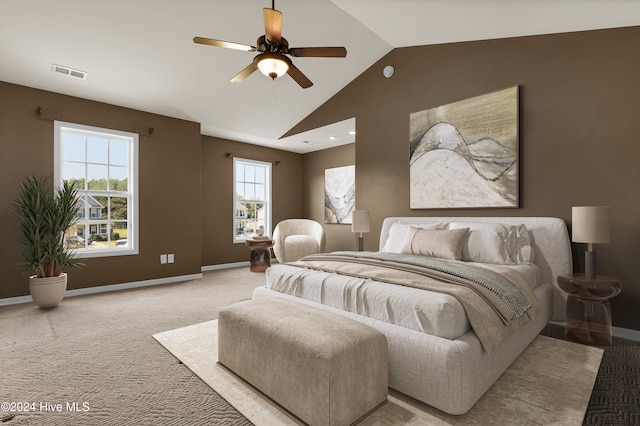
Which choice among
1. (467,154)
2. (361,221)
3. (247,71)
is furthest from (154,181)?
(467,154)

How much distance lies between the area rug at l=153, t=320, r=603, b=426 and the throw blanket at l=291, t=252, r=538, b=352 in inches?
12.3

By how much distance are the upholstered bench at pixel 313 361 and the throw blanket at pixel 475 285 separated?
523mm

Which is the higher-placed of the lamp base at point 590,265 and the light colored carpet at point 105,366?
the lamp base at point 590,265

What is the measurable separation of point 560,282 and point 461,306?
60.9 inches

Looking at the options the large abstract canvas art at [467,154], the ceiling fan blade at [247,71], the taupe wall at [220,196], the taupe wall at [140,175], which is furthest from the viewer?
the taupe wall at [220,196]

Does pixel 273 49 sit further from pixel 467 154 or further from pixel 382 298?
pixel 467 154

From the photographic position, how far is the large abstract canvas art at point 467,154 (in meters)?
3.42

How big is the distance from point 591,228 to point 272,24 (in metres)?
2.96

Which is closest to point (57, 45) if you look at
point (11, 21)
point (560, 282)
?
point (11, 21)

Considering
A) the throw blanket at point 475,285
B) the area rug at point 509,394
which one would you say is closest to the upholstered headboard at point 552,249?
the area rug at point 509,394

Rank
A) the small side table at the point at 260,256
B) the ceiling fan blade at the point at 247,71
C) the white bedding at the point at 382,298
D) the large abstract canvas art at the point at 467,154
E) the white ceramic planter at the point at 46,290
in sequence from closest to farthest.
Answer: the white bedding at the point at 382,298 < the ceiling fan blade at the point at 247,71 < the large abstract canvas art at the point at 467,154 < the white ceramic planter at the point at 46,290 < the small side table at the point at 260,256

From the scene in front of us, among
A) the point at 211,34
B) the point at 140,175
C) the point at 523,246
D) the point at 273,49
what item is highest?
the point at 211,34

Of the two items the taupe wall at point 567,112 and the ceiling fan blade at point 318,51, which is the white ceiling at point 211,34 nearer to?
the taupe wall at point 567,112

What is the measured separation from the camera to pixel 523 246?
3.16 m
